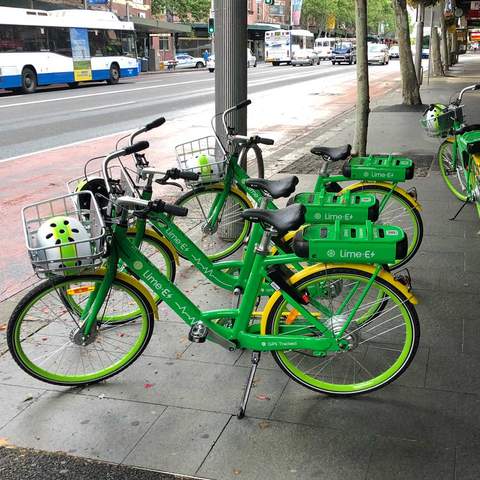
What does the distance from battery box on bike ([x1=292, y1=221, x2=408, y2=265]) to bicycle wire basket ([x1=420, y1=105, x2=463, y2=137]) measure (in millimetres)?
4275

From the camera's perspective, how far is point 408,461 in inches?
110

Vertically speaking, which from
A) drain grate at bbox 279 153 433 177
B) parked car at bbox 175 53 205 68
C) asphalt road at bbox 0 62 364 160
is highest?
drain grate at bbox 279 153 433 177

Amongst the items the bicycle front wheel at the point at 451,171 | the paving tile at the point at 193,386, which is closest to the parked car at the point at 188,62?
the bicycle front wheel at the point at 451,171

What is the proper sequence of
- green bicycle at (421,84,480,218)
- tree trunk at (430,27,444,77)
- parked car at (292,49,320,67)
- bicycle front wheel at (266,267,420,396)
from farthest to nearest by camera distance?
1. parked car at (292,49,320,67)
2. tree trunk at (430,27,444,77)
3. green bicycle at (421,84,480,218)
4. bicycle front wheel at (266,267,420,396)

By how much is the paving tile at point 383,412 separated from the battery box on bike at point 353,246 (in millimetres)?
783

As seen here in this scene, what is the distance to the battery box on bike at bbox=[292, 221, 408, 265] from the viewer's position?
2.98 m

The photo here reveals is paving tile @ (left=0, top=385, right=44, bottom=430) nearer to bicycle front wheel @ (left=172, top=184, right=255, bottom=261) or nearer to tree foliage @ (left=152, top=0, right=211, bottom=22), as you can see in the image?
bicycle front wheel @ (left=172, top=184, right=255, bottom=261)

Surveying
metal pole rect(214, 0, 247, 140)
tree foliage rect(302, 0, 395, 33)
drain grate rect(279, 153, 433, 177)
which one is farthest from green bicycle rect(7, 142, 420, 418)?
tree foliage rect(302, 0, 395, 33)

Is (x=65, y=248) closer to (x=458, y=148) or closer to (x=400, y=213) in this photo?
(x=400, y=213)

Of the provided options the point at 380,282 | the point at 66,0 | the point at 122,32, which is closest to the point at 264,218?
the point at 380,282

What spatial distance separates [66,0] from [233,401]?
44.3m

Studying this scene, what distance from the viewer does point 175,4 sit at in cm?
5484

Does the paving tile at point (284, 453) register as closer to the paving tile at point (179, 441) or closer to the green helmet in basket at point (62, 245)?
the paving tile at point (179, 441)

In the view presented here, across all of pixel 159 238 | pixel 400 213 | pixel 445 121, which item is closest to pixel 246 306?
Result: pixel 159 238
